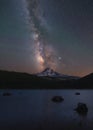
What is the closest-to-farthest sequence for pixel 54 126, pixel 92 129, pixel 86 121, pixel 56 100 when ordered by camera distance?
1. pixel 92 129
2. pixel 54 126
3. pixel 86 121
4. pixel 56 100

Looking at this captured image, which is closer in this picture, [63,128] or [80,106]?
[63,128]

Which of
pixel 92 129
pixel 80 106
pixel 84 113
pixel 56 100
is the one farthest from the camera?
pixel 56 100

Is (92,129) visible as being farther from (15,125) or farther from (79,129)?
(15,125)

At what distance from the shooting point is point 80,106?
248 ft

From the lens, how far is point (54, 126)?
169ft

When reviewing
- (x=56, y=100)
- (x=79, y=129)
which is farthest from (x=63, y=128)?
(x=56, y=100)

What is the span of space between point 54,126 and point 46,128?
256cm

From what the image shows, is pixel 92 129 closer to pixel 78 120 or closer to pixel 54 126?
pixel 54 126

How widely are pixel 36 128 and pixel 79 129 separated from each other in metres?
6.24

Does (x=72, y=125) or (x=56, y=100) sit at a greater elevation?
(x=56, y=100)

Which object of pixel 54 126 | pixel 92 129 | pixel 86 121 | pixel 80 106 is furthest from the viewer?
pixel 80 106

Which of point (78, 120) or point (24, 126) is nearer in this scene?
point (24, 126)

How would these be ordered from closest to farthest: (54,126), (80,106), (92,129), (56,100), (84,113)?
(92,129)
(54,126)
(84,113)
(80,106)
(56,100)

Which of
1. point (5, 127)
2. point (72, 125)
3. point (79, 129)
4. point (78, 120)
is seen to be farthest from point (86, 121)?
point (5, 127)
